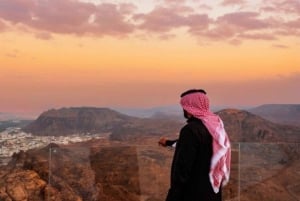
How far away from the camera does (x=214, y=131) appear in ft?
13.4

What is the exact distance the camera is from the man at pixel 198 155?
12.9 feet

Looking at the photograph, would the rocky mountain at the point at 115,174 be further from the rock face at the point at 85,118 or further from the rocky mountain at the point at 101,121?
the rock face at the point at 85,118

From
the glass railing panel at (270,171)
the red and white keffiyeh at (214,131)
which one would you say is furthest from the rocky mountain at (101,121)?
the red and white keffiyeh at (214,131)

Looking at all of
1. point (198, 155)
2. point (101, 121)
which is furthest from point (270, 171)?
point (101, 121)

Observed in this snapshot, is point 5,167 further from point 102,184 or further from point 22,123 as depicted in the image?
point 22,123

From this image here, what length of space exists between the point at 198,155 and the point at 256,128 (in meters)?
81.3

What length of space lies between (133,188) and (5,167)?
86.1 inches

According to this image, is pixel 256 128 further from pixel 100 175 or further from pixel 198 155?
pixel 198 155

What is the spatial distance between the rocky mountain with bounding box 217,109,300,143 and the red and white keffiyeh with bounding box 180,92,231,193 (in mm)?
67680

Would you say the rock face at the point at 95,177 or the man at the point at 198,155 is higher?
the man at the point at 198,155

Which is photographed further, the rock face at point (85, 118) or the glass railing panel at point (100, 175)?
the rock face at point (85, 118)

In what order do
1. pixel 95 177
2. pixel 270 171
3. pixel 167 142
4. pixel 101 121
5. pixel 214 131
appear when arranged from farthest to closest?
pixel 101 121
pixel 270 171
pixel 95 177
pixel 167 142
pixel 214 131

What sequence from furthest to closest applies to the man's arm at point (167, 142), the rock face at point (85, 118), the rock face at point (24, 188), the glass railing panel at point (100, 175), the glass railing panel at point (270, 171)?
the rock face at point (85, 118)
the glass railing panel at point (270, 171)
the rock face at point (24, 188)
the glass railing panel at point (100, 175)
the man's arm at point (167, 142)

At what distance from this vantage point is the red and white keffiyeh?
13.4 feet
